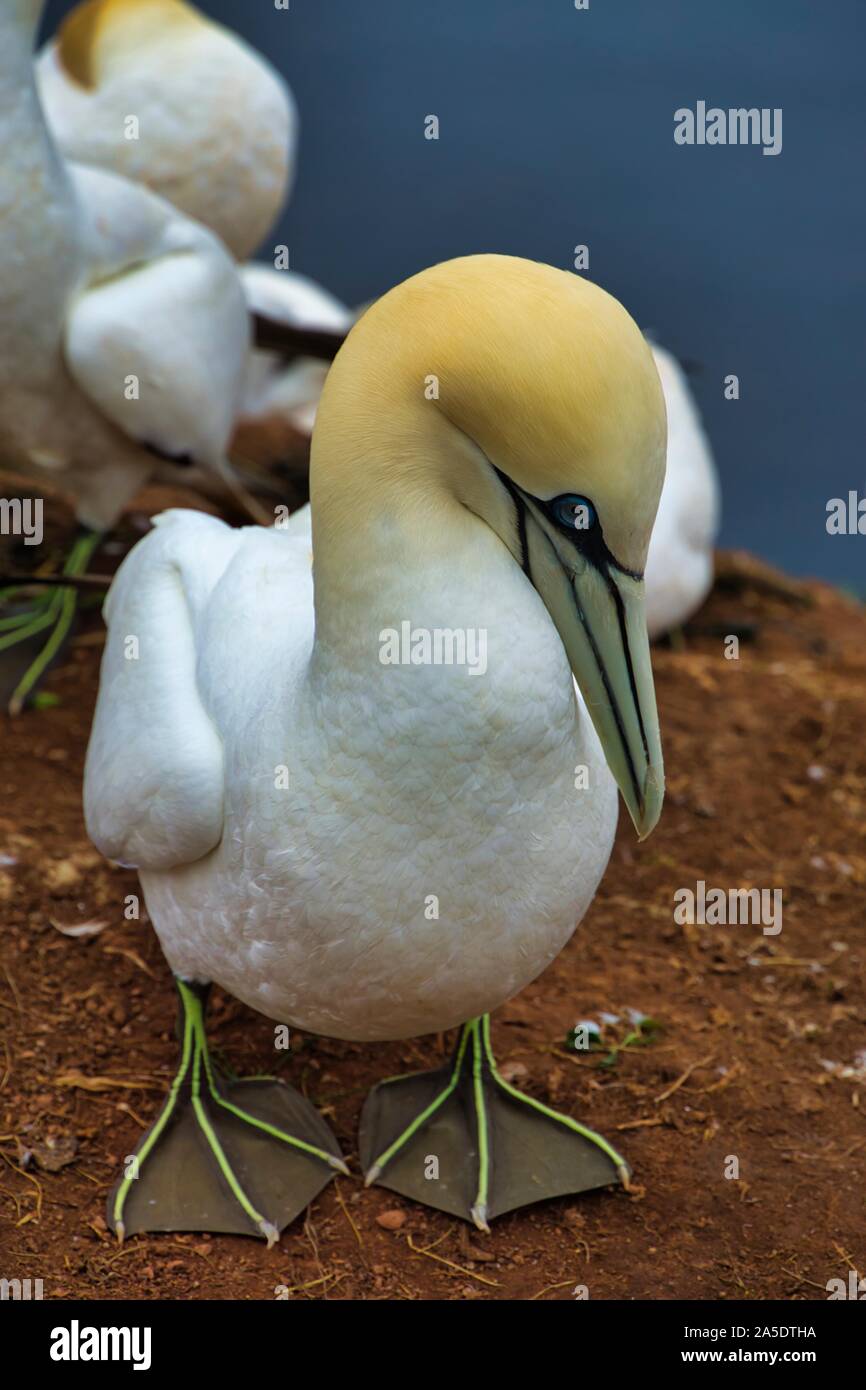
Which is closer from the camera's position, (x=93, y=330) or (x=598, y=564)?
(x=598, y=564)

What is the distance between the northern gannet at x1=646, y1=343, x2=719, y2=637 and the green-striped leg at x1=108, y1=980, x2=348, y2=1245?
2.03 meters

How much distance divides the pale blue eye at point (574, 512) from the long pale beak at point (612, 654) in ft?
0.12

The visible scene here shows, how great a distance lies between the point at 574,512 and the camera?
179 cm

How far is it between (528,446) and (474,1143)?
131cm

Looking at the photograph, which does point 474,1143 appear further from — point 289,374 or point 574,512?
point 289,374

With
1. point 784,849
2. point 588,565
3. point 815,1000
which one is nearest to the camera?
point 588,565

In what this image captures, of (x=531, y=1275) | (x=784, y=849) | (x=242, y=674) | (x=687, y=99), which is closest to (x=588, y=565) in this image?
(x=242, y=674)

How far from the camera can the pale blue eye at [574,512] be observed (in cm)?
177

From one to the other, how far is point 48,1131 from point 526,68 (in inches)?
170

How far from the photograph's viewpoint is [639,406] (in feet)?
5.57

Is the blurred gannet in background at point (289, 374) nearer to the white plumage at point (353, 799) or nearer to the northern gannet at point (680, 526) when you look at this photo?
the northern gannet at point (680, 526)

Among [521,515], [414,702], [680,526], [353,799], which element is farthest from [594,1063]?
[680,526]

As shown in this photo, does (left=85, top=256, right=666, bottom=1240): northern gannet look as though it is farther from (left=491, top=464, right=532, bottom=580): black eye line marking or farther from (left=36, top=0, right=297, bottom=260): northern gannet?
(left=36, top=0, right=297, bottom=260): northern gannet

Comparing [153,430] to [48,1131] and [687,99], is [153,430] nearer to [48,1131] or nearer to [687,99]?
[48,1131]
